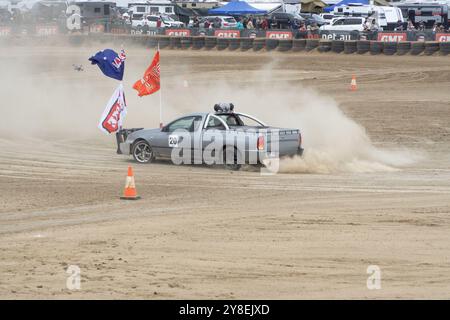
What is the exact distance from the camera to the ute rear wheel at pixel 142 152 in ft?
63.9

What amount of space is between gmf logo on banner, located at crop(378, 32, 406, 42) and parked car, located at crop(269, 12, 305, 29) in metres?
11.1

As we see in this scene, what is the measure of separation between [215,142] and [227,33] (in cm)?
3512

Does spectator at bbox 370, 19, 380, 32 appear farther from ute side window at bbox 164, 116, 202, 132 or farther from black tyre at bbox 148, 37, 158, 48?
ute side window at bbox 164, 116, 202, 132

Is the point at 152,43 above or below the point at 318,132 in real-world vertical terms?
above

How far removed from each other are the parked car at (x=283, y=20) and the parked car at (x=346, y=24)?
4141 mm

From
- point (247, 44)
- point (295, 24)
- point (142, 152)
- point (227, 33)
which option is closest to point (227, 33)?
point (227, 33)

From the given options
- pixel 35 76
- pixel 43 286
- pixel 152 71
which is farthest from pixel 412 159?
pixel 35 76

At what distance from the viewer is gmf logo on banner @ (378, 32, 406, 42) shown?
4712 cm

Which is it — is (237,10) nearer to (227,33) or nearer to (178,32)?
(178,32)

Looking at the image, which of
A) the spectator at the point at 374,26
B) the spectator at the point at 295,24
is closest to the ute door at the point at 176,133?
the spectator at the point at 374,26

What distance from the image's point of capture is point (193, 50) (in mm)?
49156

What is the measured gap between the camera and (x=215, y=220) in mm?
13344

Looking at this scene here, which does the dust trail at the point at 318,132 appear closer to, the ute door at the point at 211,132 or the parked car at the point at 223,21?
the ute door at the point at 211,132
